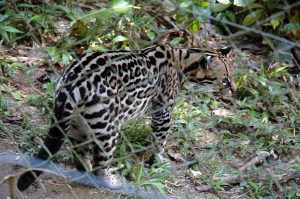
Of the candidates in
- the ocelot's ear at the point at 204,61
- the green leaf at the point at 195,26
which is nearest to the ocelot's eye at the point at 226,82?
the ocelot's ear at the point at 204,61

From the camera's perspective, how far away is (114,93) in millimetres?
3000

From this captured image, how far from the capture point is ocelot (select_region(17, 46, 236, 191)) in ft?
9.38

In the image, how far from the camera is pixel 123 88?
310 cm

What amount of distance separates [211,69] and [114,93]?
84 centimetres

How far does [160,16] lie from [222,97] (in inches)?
43.2

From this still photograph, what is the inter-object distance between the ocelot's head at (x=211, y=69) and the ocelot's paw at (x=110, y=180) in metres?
0.87

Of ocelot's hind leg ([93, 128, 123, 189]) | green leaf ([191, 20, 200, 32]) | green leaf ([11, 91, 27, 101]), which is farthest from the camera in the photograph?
green leaf ([191, 20, 200, 32])

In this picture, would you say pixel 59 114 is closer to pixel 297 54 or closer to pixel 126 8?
pixel 126 8

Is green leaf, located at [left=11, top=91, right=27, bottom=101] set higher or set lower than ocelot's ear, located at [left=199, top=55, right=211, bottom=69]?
lower

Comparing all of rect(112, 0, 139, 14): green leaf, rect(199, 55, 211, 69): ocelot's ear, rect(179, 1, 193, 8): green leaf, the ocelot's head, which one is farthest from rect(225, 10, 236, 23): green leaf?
rect(199, 55, 211, 69): ocelot's ear

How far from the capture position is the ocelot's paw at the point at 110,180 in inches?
125

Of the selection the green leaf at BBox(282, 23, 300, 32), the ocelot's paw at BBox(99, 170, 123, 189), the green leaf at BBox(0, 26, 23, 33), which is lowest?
the ocelot's paw at BBox(99, 170, 123, 189)

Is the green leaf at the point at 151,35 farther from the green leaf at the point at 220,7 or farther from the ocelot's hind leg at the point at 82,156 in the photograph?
the ocelot's hind leg at the point at 82,156

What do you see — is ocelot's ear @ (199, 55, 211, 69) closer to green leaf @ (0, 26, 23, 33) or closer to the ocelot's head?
the ocelot's head
